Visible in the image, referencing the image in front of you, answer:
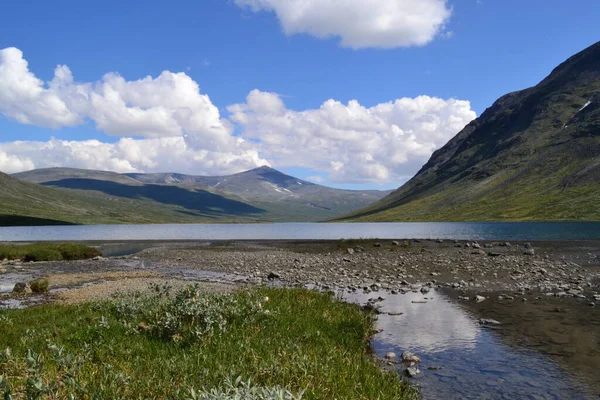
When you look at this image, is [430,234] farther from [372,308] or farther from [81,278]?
[372,308]

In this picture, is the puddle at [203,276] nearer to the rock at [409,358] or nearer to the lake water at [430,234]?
the rock at [409,358]

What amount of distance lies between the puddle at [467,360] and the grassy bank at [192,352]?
5.44 feet

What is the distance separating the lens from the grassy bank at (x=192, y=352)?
710 centimetres

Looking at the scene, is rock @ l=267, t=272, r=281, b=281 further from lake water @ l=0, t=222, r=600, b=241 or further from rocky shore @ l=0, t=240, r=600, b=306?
lake water @ l=0, t=222, r=600, b=241

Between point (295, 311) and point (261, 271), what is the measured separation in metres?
25.1

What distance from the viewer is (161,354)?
994 cm

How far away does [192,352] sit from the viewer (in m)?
10.1

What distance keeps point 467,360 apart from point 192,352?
30.7ft

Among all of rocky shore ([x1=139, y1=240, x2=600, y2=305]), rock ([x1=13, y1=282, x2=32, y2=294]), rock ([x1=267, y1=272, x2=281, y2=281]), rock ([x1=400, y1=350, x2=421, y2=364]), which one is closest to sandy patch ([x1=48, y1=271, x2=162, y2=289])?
rock ([x1=13, y1=282, x2=32, y2=294])

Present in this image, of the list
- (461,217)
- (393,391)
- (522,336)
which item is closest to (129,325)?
(393,391)

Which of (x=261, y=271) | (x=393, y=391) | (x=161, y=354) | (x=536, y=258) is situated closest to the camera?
(x=393, y=391)

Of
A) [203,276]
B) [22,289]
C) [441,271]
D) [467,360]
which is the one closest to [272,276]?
[203,276]

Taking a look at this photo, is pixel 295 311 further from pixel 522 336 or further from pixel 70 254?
pixel 70 254

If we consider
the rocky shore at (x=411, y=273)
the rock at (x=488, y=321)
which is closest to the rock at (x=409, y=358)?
the rock at (x=488, y=321)
